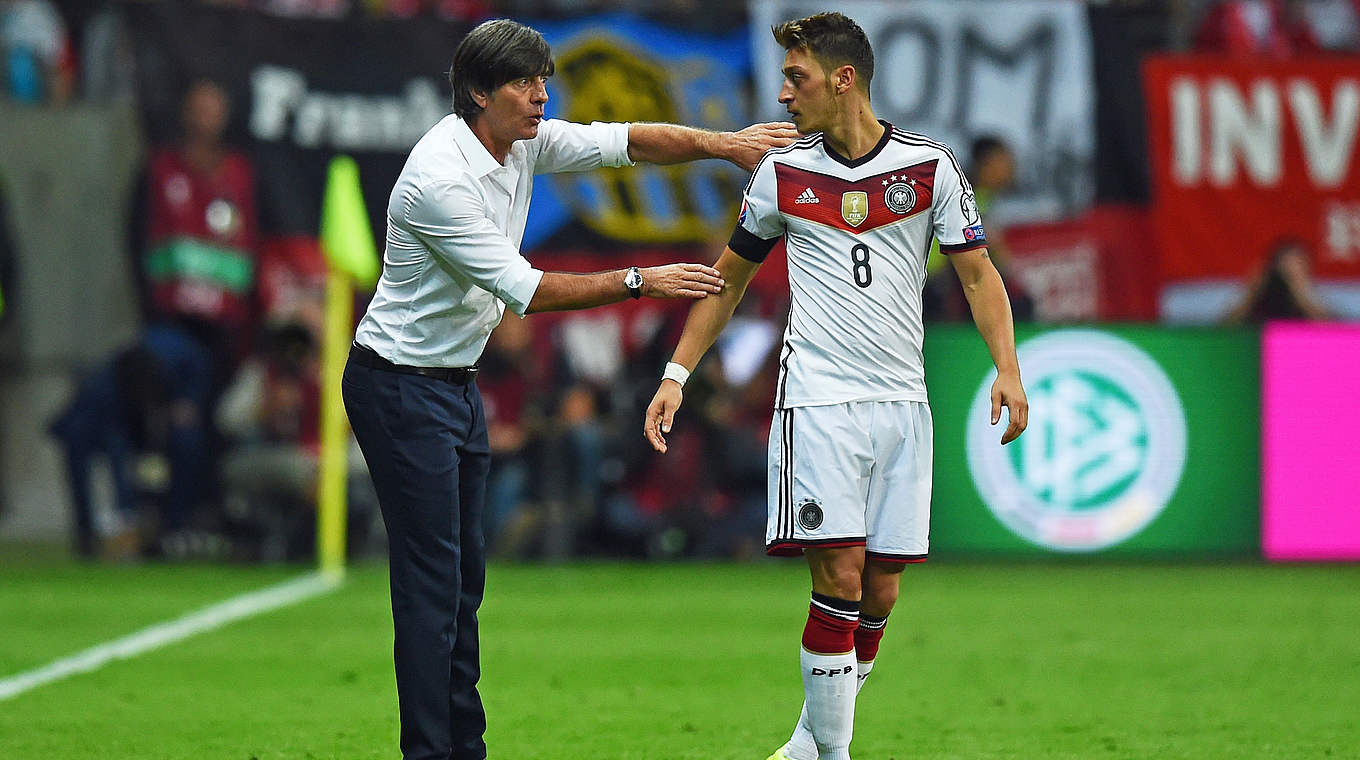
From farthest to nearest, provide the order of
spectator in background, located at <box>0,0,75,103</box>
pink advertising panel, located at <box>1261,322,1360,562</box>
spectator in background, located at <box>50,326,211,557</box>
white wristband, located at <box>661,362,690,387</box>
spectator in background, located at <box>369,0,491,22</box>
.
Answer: spectator in background, located at <box>0,0,75,103</box>, spectator in background, located at <box>369,0,491,22</box>, spectator in background, located at <box>50,326,211,557</box>, pink advertising panel, located at <box>1261,322,1360,562</box>, white wristband, located at <box>661,362,690,387</box>

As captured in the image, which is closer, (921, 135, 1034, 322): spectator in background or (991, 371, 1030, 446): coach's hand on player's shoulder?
(991, 371, 1030, 446): coach's hand on player's shoulder

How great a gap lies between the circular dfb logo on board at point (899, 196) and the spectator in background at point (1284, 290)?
8989 mm

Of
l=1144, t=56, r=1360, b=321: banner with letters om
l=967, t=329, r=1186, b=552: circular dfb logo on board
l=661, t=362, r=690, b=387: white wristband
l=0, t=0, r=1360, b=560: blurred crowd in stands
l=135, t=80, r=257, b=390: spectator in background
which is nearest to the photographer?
l=661, t=362, r=690, b=387: white wristband

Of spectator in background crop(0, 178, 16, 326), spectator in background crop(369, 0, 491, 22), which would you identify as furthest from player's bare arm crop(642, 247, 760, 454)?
spectator in background crop(369, 0, 491, 22)

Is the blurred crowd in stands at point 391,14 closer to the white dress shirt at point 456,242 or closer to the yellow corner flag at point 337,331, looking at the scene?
the yellow corner flag at point 337,331

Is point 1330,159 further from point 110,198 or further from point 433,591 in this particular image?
point 433,591

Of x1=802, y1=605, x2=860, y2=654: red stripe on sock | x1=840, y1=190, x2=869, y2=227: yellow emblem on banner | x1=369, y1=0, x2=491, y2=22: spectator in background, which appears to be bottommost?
x1=802, y1=605, x2=860, y2=654: red stripe on sock

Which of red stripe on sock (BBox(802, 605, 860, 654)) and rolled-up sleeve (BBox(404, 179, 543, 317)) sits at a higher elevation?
rolled-up sleeve (BBox(404, 179, 543, 317))

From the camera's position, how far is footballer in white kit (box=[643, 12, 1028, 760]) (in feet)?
19.2

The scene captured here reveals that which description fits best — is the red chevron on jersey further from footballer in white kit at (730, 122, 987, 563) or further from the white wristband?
the white wristband

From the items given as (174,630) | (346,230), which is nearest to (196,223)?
(346,230)

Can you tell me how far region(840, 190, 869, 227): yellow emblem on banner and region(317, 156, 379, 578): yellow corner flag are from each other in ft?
22.5

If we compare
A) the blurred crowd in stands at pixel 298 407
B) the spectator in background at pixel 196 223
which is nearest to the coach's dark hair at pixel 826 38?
the blurred crowd in stands at pixel 298 407

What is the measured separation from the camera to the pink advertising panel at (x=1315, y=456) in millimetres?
12898
